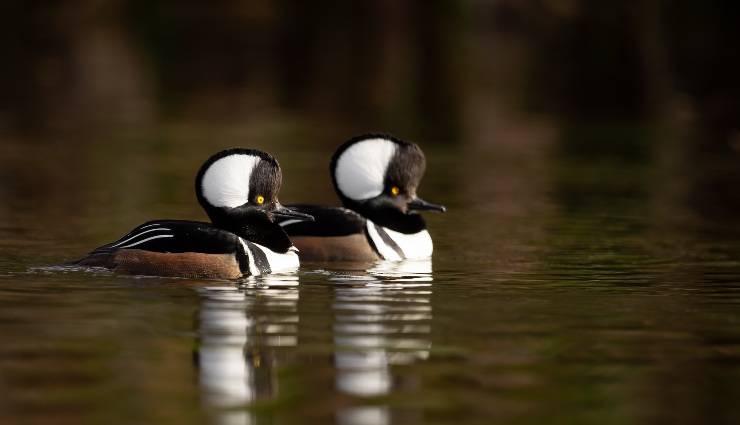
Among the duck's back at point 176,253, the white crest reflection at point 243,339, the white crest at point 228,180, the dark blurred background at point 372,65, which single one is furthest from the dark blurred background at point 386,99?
the white crest reflection at point 243,339

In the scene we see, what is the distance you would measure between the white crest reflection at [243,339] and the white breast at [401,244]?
5.29 feet

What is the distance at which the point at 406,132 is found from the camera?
27562mm

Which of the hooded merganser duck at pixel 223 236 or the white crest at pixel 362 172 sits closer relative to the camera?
the hooded merganser duck at pixel 223 236

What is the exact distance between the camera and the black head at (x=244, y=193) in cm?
1241

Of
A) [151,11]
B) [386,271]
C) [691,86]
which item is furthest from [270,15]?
[386,271]

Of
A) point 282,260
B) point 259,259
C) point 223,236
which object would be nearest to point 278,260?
point 282,260

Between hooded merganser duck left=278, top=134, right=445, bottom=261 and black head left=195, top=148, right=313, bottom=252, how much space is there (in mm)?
1078

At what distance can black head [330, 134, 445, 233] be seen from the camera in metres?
14.2

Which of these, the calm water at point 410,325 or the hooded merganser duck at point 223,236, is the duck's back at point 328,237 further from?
the hooded merganser duck at point 223,236

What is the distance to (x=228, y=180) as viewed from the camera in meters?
12.4

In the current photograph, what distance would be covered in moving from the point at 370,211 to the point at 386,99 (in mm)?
20000

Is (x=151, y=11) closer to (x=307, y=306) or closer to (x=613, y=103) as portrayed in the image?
(x=613, y=103)

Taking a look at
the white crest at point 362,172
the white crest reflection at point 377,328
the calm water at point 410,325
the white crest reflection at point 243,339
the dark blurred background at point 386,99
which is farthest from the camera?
the dark blurred background at point 386,99

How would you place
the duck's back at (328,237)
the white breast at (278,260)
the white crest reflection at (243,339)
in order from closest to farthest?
the white crest reflection at (243,339)
the white breast at (278,260)
the duck's back at (328,237)
